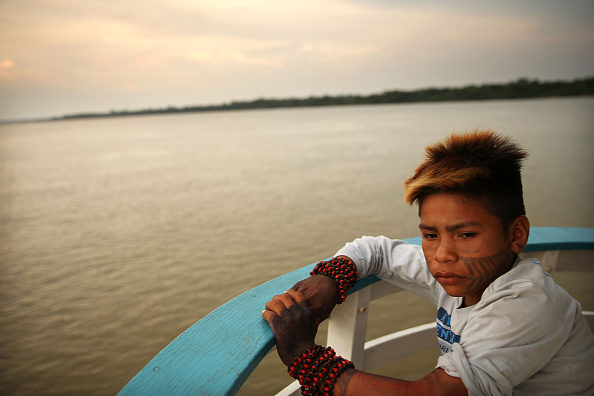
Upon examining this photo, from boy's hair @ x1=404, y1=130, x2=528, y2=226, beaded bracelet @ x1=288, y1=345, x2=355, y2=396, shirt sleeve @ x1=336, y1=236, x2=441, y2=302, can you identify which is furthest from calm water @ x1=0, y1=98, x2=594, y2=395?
boy's hair @ x1=404, y1=130, x2=528, y2=226

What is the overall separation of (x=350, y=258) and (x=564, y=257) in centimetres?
104

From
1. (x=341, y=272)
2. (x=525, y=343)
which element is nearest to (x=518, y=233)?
(x=525, y=343)

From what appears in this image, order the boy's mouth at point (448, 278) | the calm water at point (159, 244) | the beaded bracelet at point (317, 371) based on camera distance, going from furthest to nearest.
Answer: the calm water at point (159, 244) < the boy's mouth at point (448, 278) < the beaded bracelet at point (317, 371)

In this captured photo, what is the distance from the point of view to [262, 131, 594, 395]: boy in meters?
0.98

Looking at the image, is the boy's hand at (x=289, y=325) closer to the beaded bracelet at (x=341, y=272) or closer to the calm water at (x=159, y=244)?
the beaded bracelet at (x=341, y=272)

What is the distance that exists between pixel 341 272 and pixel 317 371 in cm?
39

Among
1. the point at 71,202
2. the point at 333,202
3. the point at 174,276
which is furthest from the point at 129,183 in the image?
the point at 174,276

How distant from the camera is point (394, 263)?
1.50 metres

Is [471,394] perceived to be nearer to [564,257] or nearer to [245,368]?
[245,368]

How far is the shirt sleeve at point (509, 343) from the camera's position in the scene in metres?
0.96

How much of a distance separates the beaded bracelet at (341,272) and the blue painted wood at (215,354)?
0.14m

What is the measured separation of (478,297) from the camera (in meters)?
1.29

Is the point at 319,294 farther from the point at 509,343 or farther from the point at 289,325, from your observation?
the point at 509,343

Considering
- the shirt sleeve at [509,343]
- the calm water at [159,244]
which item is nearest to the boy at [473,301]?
the shirt sleeve at [509,343]
